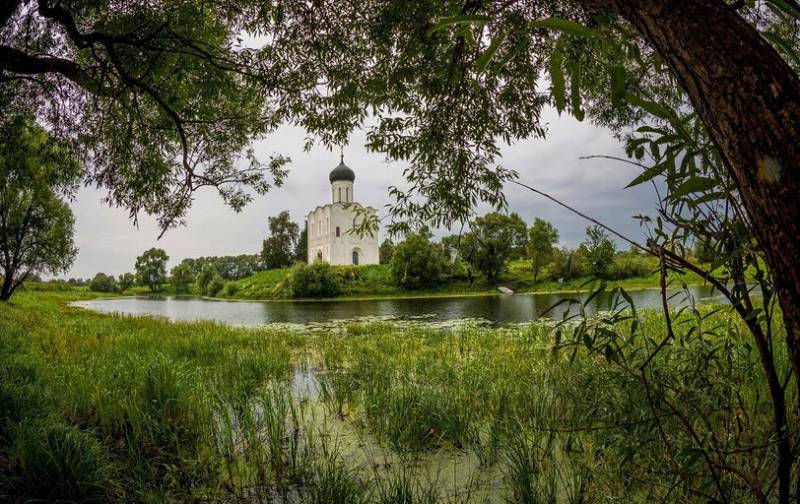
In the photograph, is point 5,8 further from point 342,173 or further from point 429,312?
point 342,173

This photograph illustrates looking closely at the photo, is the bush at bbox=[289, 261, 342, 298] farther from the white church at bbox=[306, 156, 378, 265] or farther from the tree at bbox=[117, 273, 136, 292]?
the tree at bbox=[117, 273, 136, 292]

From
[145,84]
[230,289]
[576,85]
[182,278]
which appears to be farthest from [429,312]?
[182,278]

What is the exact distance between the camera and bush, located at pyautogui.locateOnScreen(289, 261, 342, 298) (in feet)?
152

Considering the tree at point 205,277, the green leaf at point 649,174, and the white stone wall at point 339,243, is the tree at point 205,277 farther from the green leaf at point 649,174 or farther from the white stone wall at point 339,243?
the green leaf at point 649,174

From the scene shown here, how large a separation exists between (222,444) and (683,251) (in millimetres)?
3445

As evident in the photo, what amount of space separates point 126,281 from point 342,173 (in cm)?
5671

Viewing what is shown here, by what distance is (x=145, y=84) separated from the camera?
206 inches

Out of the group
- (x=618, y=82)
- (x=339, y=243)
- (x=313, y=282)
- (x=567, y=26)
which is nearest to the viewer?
(x=567, y=26)

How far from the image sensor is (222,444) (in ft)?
11.3

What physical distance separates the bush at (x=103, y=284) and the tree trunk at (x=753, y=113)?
100 meters

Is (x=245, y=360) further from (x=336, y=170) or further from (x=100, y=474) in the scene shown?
(x=336, y=170)

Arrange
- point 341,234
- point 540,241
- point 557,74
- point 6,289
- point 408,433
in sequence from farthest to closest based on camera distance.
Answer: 1. point 341,234
2. point 540,241
3. point 6,289
4. point 408,433
5. point 557,74

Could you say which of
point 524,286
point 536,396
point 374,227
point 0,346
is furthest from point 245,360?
point 524,286

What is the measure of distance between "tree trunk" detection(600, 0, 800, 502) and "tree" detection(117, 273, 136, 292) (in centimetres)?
10214
